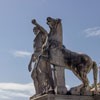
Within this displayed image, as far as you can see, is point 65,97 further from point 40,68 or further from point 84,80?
point 40,68

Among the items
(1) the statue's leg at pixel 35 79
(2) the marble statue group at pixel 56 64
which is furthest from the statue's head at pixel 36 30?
(1) the statue's leg at pixel 35 79

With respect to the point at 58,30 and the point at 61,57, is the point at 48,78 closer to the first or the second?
the point at 61,57

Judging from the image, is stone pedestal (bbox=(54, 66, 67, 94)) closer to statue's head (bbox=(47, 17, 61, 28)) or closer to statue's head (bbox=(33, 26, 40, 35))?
statue's head (bbox=(47, 17, 61, 28))

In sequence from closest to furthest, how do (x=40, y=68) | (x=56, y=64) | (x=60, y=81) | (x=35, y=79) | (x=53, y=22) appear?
(x=60, y=81) < (x=56, y=64) < (x=40, y=68) < (x=53, y=22) < (x=35, y=79)

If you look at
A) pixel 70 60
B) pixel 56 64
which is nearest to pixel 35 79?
pixel 56 64

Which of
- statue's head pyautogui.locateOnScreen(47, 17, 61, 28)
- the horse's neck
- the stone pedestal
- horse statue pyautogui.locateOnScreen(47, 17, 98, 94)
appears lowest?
the stone pedestal

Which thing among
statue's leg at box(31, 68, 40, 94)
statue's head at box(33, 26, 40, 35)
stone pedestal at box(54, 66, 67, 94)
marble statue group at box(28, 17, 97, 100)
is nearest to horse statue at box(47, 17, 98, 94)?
marble statue group at box(28, 17, 97, 100)

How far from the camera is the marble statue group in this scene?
48.9 feet

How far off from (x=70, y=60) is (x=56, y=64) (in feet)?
2.11

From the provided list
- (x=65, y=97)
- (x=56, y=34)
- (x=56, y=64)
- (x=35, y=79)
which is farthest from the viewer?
(x=35, y=79)

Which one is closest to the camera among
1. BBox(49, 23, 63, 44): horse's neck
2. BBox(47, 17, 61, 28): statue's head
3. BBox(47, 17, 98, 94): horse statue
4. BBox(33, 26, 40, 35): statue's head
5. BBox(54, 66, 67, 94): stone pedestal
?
BBox(54, 66, 67, 94): stone pedestal

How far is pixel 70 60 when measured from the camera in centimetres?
1512

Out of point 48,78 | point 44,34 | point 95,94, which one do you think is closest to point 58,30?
point 44,34

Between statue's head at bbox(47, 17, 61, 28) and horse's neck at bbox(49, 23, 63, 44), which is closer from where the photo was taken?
horse's neck at bbox(49, 23, 63, 44)
